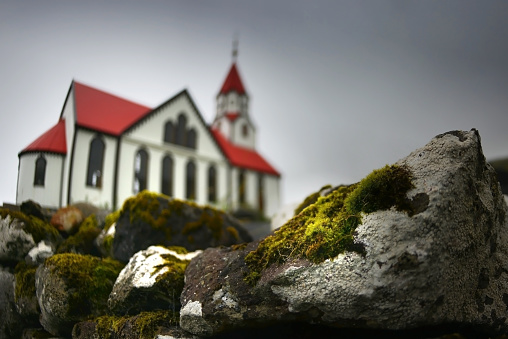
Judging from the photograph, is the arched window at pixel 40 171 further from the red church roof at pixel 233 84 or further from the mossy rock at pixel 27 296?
the red church roof at pixel 233 84

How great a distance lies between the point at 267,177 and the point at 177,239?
980cm

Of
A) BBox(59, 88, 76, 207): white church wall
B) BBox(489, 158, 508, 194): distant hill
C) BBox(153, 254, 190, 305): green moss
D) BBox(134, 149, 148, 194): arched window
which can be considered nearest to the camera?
BBox(153, 254, 190, 305): green moss

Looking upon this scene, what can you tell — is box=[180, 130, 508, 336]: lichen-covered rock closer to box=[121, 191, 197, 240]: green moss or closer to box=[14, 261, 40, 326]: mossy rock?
box=[121, 191, 197, 240]: green moss

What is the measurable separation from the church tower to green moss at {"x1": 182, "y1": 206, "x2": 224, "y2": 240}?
9.07 m

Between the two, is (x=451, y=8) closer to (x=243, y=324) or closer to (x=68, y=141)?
(x=243, y=324)

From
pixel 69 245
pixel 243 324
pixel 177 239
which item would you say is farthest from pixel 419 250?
pixel 69 245

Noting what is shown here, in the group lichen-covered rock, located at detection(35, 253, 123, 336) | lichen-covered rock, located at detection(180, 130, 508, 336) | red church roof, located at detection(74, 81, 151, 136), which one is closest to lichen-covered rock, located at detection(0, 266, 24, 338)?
lichen-covered rock, located at detection(35, 253, 123, 336)

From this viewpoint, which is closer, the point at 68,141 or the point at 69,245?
the point at 69,245

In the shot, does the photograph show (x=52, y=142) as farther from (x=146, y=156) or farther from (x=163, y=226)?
(x=146, y=156)

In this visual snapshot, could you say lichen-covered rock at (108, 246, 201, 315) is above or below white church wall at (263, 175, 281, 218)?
below

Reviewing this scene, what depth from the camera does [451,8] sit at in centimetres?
767

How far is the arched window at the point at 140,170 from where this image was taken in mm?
10969

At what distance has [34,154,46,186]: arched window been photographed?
26.2ft

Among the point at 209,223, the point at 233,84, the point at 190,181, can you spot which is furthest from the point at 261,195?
the point at 209,223
